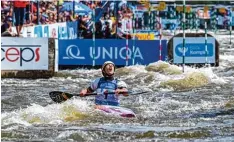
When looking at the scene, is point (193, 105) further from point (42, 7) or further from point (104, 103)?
point (42, 7)

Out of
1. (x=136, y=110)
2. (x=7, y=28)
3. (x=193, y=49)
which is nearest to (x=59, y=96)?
(x=136, y=110)

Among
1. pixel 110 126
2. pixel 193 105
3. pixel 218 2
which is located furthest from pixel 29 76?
pixel 218 2

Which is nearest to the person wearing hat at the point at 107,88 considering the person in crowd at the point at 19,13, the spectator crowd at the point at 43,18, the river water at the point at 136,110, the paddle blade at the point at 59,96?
the river water at the point at 136,110

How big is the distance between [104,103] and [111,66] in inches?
27.8

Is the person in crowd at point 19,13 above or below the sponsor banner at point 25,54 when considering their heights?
above

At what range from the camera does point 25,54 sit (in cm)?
2283

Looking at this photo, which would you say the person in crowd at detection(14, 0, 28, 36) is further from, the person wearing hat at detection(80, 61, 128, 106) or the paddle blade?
the person wearing hat at detection(80, 61, 128, 106)

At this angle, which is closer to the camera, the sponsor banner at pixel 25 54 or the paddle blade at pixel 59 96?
the paddle blade at pixel 59 96

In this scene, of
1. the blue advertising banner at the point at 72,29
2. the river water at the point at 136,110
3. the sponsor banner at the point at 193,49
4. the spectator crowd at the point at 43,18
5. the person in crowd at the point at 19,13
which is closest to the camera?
the river water at the point at 136,110

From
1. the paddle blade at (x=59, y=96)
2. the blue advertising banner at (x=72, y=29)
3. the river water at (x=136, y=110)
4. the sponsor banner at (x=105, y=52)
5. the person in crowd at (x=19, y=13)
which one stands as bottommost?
the river water at (x=136, y=110)

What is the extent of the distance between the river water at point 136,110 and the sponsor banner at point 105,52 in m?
1.77

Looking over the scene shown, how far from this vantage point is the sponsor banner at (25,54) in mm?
22719

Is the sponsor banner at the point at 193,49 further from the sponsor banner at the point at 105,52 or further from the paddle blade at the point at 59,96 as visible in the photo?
the paddle blade at the point at 59,96

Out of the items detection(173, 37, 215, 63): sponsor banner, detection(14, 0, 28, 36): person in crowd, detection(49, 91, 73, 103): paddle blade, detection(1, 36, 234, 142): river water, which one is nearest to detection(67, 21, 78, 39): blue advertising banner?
detection(14, 0, 28, 36): person in crowd
